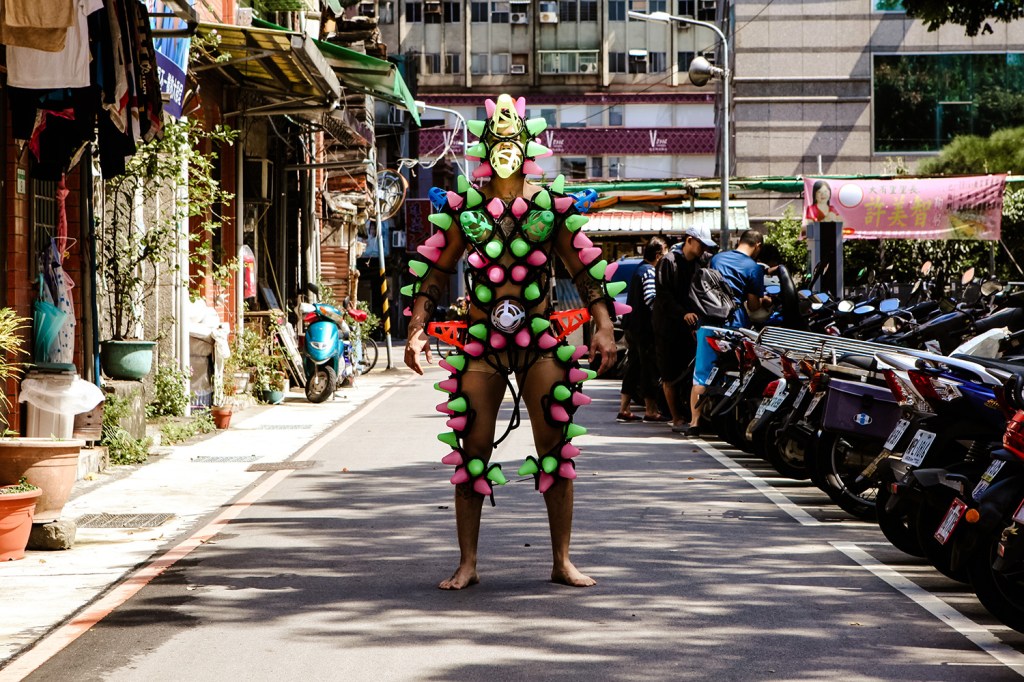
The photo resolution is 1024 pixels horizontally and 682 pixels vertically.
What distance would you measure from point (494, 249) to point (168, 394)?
365 inches

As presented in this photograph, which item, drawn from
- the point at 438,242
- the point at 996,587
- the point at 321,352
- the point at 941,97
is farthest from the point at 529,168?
the point at 941,97

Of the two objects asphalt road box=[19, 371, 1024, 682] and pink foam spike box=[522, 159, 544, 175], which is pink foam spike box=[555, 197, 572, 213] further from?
asphalt road box=[19, 371, 1024, 682]

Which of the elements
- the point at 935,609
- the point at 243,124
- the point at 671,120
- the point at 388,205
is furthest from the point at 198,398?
the point at 671,120

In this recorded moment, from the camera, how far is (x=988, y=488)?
20.8 feet

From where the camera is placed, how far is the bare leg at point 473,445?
710 centimetres

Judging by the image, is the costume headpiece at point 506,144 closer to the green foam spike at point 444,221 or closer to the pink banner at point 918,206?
the green foam spike at point 444,221

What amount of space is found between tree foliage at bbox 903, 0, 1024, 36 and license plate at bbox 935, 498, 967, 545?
9213mm

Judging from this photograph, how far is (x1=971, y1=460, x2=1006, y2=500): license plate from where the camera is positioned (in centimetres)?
639

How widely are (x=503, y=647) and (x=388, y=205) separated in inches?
1252

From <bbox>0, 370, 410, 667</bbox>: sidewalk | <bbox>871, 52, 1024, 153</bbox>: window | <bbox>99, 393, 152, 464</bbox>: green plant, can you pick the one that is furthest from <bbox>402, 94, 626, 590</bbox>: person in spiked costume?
<bbox>871, 52, 1024, 153</bbox>: window

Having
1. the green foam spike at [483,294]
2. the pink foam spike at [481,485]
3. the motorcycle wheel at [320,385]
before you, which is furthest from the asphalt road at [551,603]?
the motorcycle wheel at [320,385]

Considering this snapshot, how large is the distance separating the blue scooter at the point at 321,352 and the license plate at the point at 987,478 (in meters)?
15.1

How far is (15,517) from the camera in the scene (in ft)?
26.3

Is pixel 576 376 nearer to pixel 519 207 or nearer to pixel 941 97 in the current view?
pixel 519 207
